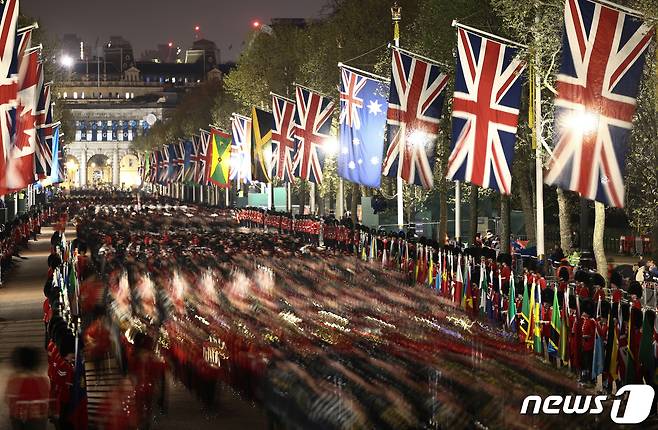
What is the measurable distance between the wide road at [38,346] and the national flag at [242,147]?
15451 mm

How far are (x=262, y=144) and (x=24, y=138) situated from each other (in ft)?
101

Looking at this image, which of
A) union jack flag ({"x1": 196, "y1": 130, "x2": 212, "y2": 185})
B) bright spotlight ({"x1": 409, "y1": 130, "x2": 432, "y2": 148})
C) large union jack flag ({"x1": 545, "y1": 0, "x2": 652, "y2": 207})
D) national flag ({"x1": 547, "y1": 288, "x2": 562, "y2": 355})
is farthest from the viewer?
union jack flag ({"x1": 196, "y1": 130, "x2": 212, "y2": 185})

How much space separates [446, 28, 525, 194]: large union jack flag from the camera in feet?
83.6

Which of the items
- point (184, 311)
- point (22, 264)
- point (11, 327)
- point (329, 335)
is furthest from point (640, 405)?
point (22, 264)

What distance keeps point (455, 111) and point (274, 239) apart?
18804 millimetres

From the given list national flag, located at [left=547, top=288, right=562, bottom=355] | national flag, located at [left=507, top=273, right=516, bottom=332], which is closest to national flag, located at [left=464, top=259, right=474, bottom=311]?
national flag, located at [left=507, top=273, right=516, bottom=332]

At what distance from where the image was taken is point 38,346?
23.2m

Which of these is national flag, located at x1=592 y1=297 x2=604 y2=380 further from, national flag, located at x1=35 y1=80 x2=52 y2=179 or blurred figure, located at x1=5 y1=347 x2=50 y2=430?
national flag, located at x1=35 y1=80 x2=52 y2=179

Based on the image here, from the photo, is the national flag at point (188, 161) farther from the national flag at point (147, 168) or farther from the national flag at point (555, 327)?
the national flag at point (555, 327)

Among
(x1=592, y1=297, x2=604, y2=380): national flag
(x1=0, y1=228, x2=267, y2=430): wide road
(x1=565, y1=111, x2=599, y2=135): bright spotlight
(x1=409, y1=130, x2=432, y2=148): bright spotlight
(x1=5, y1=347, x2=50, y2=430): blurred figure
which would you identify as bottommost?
(x1=0, y1=228, x2=267, y2=430): wide road

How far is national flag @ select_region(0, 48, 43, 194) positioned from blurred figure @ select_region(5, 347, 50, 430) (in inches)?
317

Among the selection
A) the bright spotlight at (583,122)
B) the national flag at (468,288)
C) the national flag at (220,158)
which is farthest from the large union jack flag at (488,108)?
the national flag at (220,158)

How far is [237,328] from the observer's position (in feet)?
61.9

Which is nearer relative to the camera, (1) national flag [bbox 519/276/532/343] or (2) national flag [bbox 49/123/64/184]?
(1) national flag [bbox 519/276/532/343]
